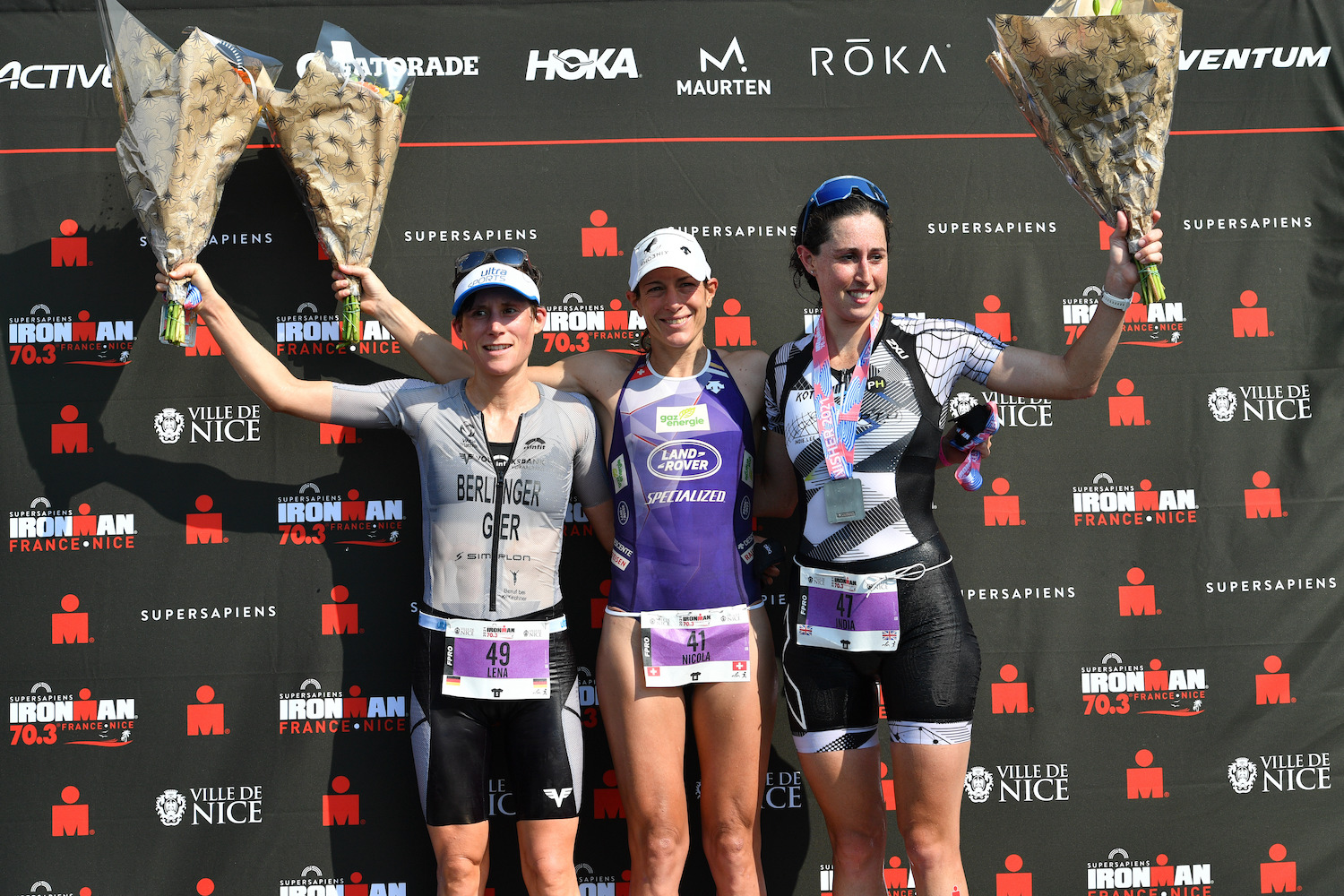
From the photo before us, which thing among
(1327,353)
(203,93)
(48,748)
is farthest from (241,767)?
(1327,353)

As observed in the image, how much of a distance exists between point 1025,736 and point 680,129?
260cm

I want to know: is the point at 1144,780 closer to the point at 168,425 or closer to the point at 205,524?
the point at 205,524

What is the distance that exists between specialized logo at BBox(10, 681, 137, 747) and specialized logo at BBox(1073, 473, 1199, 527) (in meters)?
3.59

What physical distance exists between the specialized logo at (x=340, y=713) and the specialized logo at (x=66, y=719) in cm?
58

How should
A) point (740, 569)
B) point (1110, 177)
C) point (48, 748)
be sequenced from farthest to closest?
1. point (48, 748)
2. point (740, 569)
3. point (1110, 177)

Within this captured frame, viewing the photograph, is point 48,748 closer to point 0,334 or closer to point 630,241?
point 0,334

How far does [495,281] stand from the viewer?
9.02 feet

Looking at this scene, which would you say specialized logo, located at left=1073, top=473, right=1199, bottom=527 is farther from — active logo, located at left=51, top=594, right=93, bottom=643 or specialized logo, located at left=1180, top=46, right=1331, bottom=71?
active logo, located at left=51, top=594, right=93, bottom=643

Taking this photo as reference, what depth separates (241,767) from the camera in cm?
332

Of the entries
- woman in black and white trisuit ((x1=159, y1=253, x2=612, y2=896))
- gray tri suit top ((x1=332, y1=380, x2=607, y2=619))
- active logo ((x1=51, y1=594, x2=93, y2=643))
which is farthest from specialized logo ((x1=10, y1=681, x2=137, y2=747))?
gray tri suit top ((x1=332, y1=380, x2=607, y2=619))

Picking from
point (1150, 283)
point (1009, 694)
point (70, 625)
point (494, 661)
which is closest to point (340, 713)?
point (494, 661)

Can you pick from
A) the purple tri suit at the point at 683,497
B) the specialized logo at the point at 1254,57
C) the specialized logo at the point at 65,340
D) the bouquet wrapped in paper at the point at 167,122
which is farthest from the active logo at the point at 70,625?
the specialized logo at the point at 1254,57

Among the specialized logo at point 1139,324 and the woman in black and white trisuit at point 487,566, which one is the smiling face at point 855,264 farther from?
the specialized logo at point 1139,324

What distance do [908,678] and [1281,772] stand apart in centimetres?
189
